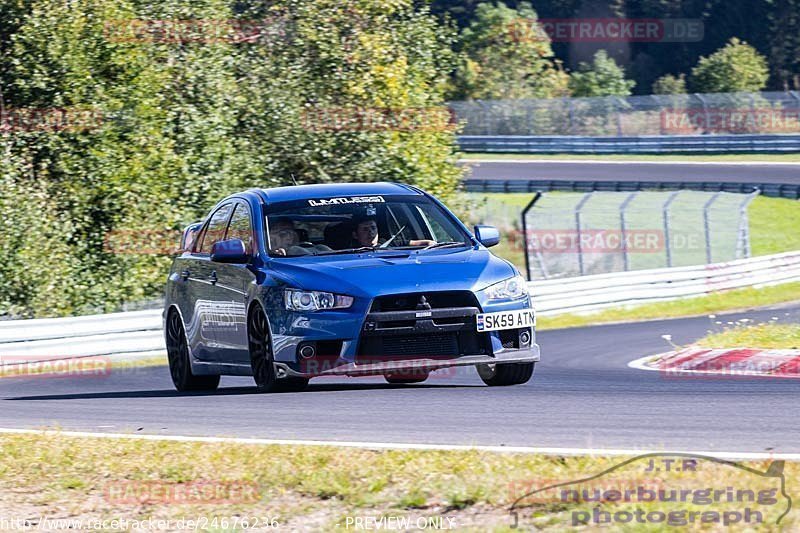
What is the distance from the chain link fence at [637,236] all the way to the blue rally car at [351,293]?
17450 millimetres

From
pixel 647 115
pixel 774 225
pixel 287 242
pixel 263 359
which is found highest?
pixel 287 242

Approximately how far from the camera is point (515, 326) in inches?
372

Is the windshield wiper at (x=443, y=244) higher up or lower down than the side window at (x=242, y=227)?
lower down

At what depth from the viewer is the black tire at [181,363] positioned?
11.7 metres

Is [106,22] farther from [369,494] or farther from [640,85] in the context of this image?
[640,85]

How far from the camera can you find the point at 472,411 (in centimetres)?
850

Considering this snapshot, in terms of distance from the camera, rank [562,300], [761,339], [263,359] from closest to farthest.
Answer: [263,359] → [761,339] → [562,300]

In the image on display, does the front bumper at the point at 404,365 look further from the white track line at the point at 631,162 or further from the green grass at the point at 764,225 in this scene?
the white track line at the point at 631,162

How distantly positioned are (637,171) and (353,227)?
1529 inches

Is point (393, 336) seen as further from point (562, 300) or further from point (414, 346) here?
point (562, 300)

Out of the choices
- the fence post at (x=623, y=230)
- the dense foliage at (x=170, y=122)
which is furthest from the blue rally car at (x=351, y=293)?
the fence post at (x=623, y=230)

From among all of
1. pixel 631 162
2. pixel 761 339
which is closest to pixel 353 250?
pixel 761 339

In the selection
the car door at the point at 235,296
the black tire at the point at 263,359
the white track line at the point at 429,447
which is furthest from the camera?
the car door at the point at 235,296

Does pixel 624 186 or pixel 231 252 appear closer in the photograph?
pixel 231 252
